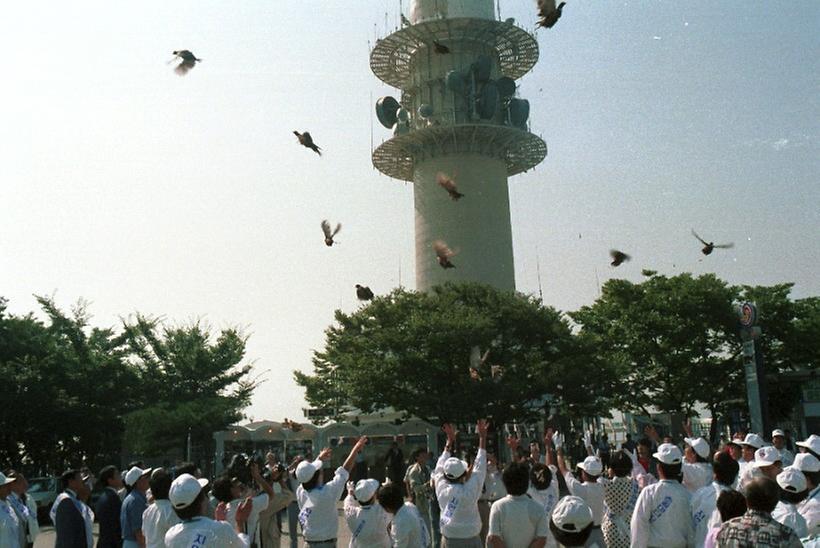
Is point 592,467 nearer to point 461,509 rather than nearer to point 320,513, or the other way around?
point 461,509

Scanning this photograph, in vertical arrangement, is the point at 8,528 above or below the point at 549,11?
below

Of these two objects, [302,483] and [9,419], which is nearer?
[302,483]

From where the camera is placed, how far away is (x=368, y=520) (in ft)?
25.9

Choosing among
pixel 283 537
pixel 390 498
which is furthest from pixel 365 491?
pixel 283 537

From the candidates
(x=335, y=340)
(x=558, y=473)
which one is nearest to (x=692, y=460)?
(x=558, y=473)

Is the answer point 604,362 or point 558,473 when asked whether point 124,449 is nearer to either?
point 604,362

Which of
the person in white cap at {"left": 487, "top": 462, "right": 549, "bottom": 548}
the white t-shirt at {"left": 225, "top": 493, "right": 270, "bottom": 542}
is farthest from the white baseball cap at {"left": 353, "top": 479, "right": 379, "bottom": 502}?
the person in white cap at {"left": 487, "top": 462, "right": 549, "bottom": 548}

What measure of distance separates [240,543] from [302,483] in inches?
128

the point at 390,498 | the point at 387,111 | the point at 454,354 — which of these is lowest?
the point at 390,498

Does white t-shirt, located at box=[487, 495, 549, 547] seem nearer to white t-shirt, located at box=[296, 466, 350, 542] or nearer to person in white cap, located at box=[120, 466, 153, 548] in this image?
white t-shirt, located at box=[296, 466, 350, 542]

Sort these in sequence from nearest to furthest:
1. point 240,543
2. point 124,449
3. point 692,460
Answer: point 240,543, point 692,460, point 124,449

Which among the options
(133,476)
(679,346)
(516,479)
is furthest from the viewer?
(679,346)

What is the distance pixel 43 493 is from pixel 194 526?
2148 centimetres

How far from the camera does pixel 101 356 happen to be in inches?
1468
